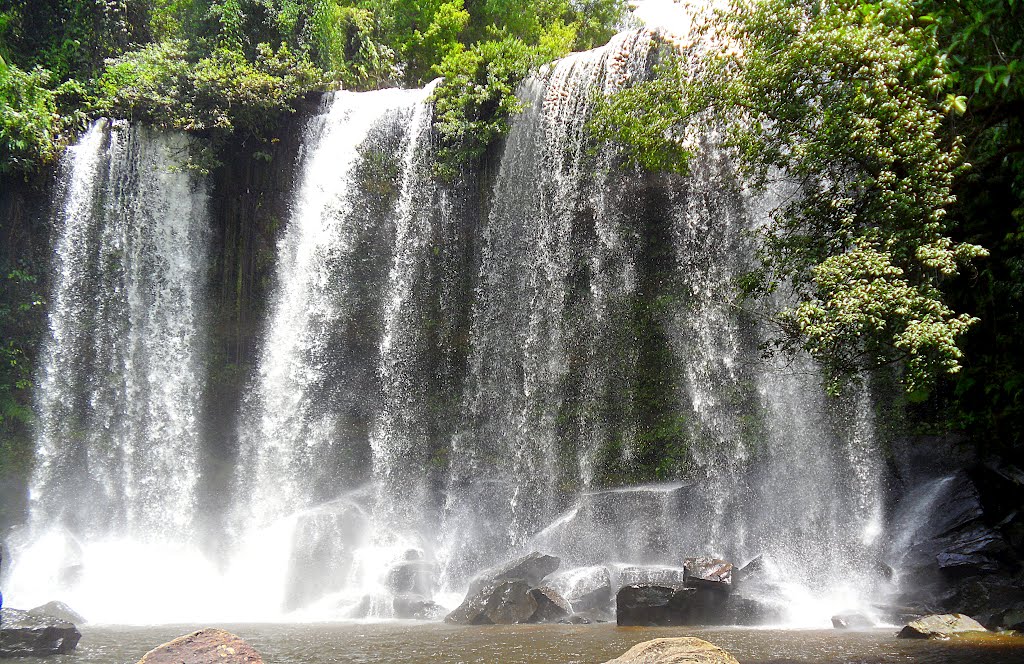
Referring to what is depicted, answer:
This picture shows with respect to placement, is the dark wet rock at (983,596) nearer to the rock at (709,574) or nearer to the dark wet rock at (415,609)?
the rock at (709,574)

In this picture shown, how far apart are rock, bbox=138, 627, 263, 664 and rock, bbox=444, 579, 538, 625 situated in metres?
5.45

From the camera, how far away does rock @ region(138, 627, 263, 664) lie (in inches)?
219

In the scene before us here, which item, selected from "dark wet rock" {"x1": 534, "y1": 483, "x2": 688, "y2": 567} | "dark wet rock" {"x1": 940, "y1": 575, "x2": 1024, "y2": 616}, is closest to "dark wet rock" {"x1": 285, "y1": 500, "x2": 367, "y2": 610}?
"dark wet rock" {"x1": 534, "y1": 483, "x2": 688, "y2": 567}

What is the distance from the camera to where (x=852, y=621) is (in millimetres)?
9992

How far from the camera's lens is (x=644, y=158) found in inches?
428

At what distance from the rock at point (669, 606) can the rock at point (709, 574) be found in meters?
0.09

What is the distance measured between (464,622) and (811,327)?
6.43m

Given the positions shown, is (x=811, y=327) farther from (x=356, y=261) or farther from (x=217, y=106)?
(x=217, y=106)

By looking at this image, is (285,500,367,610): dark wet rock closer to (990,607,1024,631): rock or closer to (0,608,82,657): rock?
(0,608,82,657): rock

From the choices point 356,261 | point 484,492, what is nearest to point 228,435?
point 356,261

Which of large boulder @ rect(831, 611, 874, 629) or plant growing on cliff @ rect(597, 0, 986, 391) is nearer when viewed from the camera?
plant growing on cliff @ rect(597, 0, 986, 391)

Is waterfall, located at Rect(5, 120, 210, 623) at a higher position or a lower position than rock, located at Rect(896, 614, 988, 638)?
higher

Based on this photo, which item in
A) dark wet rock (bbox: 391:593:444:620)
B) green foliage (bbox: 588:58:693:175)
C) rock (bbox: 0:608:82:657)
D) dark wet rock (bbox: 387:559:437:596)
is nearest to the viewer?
rock (bbox: 0:608:82:657)

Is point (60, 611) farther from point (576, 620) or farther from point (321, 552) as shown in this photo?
point (576, 620)
